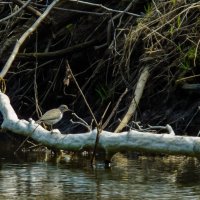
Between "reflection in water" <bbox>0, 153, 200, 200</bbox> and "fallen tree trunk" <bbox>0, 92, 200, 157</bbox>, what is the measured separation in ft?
0.98

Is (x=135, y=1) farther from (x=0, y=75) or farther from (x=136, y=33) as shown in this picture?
(x=0, y=75)

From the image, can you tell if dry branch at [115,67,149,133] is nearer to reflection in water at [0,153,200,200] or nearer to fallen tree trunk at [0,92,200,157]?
reflection in water at [0,153,200,200]

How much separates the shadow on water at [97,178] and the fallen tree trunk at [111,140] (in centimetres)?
30

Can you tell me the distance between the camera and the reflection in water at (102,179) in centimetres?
861

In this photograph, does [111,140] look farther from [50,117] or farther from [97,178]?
[50,117]

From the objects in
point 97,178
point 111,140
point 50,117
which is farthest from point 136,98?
point 97,178

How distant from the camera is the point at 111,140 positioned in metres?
9.91

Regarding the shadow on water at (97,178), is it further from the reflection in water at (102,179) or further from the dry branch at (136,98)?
the dry branch at (136,98)

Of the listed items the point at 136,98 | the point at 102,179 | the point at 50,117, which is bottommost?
the point at 102,179

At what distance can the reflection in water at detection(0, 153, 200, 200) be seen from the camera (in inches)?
339

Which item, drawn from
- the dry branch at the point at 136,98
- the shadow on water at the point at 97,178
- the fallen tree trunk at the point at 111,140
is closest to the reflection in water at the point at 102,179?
the shadow on water at the point at 97,178

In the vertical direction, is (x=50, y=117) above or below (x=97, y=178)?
above

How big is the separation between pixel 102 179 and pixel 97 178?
0.31 feet

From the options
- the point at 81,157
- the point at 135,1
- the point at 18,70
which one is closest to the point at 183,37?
the point at 135,1
